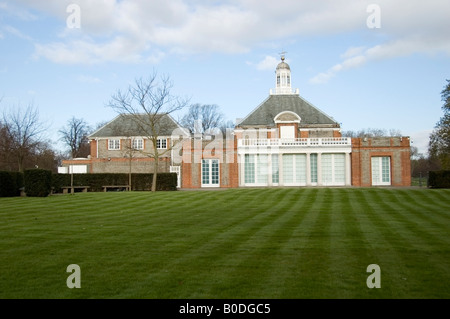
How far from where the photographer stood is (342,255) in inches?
373

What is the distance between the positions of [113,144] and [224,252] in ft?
148

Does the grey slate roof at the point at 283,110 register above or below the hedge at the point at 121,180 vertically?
above

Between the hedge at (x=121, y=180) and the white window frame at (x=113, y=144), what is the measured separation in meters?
16.0

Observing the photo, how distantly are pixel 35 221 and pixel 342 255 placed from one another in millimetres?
10538

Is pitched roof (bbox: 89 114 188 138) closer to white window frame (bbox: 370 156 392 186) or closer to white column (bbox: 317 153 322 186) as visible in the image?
white column (bbox: 317 153 322 186)

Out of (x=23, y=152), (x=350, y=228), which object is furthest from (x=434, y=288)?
(x=23, y=152)

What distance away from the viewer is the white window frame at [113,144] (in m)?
52.7

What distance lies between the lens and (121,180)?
123 ft

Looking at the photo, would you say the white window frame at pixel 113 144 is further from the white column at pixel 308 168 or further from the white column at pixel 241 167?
the white column at pixel 308 168


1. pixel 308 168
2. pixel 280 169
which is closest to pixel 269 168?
pixel 280 169

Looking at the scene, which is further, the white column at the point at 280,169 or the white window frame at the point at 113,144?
the white window frame at the point at 113,144

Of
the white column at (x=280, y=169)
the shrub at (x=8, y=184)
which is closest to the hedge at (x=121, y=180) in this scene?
the shrub at (x=8, y=184)

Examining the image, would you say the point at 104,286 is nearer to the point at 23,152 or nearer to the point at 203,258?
the point at 203,258

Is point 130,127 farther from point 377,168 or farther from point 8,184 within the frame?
point 377,168
